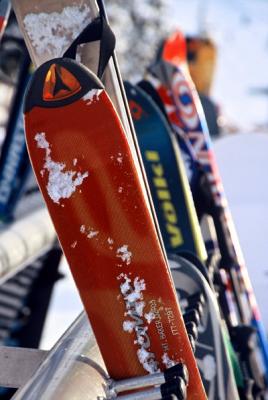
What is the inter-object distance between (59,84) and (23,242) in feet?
7.81

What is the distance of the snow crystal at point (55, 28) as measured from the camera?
6.81ft

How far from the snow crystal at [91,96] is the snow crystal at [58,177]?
0.14m

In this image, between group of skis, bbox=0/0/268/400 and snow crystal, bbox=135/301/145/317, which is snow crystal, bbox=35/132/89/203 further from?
snow crystal, bbox=135/301/145/317

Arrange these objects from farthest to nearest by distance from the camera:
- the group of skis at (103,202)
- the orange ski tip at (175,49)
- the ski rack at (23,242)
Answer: the orange ski tip at (175,49)
the ski rack at (23,242)
the group of skis at (103,202)

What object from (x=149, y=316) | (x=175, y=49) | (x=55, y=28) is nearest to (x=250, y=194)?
(x=175, y=49)

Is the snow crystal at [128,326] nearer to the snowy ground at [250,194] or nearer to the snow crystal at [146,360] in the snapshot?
the snow crystal at [146,360]

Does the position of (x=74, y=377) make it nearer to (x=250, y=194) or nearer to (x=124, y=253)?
(x=124, y=253)

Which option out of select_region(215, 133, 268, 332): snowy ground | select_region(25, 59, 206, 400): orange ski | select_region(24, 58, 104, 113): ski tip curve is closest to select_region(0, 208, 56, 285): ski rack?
select_region(215, 133, 268, 332): snowy ground

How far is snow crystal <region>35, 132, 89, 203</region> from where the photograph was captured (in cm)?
178

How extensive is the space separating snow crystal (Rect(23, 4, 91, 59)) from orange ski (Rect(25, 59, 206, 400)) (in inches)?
14.1

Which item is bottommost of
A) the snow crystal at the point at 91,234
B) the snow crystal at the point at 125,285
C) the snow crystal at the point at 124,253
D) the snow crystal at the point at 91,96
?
the snow crystal at the point at 125,285

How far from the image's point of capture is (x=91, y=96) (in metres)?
1.76

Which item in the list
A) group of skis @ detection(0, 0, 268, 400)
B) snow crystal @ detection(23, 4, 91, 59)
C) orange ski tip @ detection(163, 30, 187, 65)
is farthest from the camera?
orange ski tip @ detection(163, 30, 187, 65)

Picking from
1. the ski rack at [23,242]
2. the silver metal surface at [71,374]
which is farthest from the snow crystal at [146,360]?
the ski rack at [23,242]
